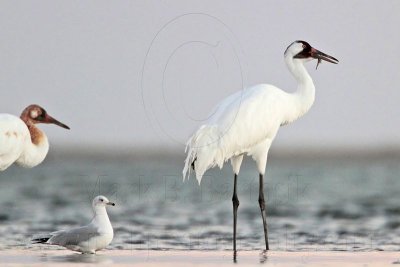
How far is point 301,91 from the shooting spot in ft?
47.8

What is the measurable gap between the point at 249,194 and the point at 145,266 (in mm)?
17127

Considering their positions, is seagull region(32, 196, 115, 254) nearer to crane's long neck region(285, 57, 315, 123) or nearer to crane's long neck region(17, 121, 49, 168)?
crane's long neck region(17, 121, 49, 168)

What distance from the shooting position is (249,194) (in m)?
28.2

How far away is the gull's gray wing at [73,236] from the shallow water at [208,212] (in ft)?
5.33

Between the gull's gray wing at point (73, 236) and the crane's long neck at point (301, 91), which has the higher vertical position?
the crane's long neck at point (301, 91)

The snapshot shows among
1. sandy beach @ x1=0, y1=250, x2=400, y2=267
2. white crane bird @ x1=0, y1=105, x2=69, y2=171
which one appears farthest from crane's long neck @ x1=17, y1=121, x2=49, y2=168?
sandy beach @ x1=0, y1=250, x2=400, y2=267

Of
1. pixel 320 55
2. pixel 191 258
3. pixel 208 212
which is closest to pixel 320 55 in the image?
pixel 320 55

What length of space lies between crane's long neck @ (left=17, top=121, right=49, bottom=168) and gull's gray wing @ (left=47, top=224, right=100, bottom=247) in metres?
0.86

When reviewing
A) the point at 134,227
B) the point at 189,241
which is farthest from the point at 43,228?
the point at 189,241

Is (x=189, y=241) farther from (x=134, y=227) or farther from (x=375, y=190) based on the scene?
(x=375, y=190)

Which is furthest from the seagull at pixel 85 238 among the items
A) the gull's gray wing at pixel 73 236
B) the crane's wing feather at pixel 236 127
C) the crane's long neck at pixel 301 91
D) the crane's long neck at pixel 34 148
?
the crane's long neck at pixel 301 91

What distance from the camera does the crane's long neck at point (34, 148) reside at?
12805mm

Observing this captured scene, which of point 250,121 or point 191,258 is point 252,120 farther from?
point 191,258

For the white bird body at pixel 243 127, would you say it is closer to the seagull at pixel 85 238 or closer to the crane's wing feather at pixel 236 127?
the crane's wing feather at pixel 236 127
